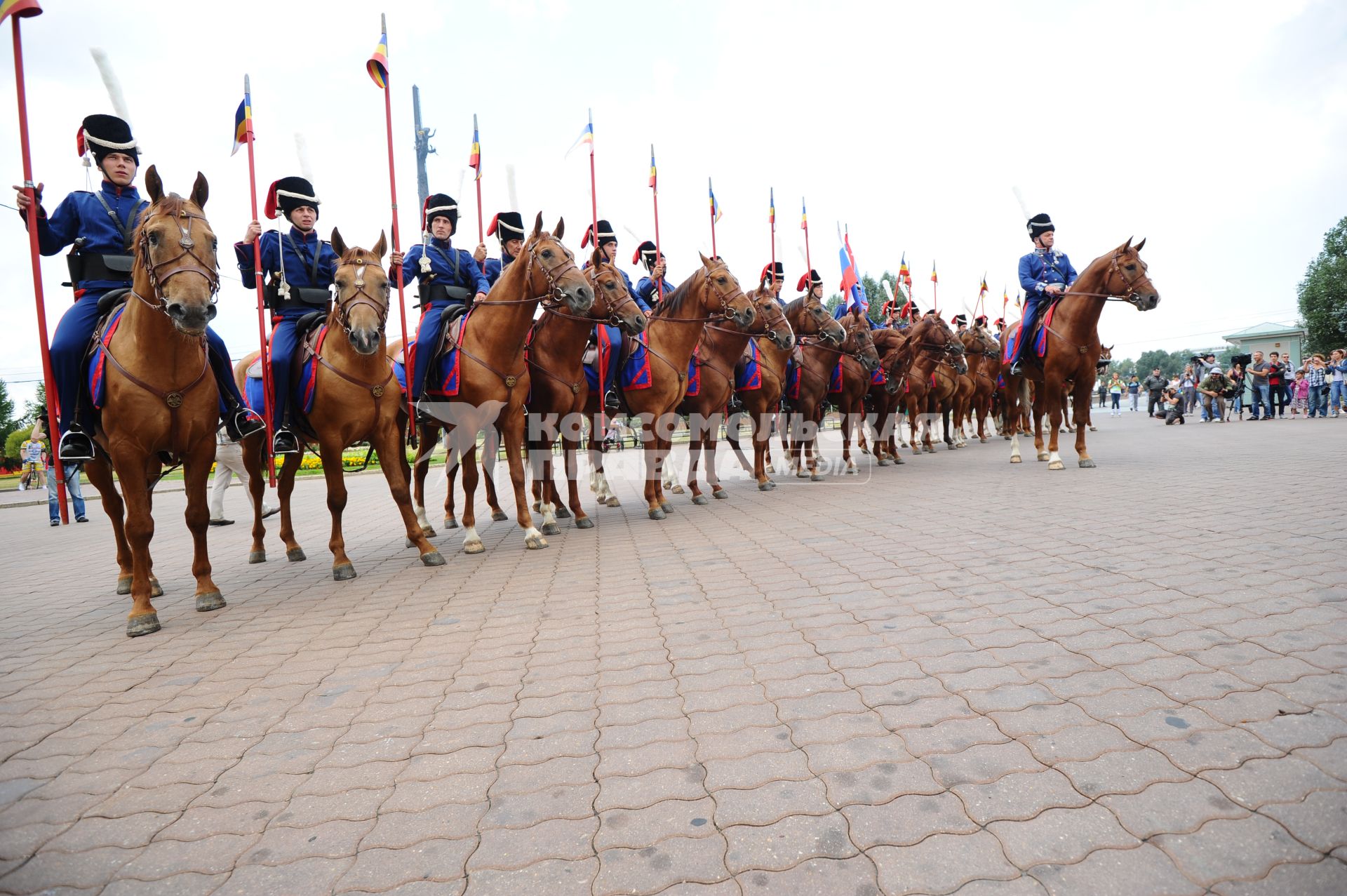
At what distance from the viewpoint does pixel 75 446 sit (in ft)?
16.4

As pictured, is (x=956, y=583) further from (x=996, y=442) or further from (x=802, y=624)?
(x=996, y=442)

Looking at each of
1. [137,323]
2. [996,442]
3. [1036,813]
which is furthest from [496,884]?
[996,442]

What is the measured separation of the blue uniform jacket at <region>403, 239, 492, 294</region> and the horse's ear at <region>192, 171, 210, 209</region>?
2573 millimetres

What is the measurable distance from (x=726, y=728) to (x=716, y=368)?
7.43 meters

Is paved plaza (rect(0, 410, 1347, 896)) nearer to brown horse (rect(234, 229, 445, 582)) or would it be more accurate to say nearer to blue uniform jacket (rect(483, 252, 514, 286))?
brown horse (rect(234, 229, 445, 582))

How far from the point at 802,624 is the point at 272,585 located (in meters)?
4.73

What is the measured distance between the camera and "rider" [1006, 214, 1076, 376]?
11.1m

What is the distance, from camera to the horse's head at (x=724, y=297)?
884 centimetres

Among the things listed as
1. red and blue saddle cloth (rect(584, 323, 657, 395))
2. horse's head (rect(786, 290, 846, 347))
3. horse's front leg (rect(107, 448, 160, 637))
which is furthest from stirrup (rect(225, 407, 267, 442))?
horse's head (rect(786, 290, 846, 347))

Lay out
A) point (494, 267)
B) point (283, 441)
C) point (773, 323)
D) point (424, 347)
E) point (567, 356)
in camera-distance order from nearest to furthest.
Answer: point (283, 441) < point (424, 347) < point (567, 356) < point (494, 267) < point (773, 323)

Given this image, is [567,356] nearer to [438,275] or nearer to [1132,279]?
[438,275]

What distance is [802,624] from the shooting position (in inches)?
160

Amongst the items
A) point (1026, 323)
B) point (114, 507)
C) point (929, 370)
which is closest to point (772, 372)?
point (1026, 323)

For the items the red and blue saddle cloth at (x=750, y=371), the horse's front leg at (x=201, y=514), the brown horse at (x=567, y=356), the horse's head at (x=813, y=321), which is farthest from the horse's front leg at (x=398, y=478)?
the horse's head at (x=813, y=321)
